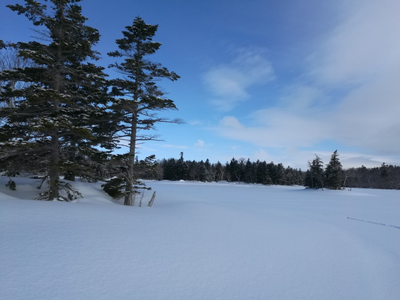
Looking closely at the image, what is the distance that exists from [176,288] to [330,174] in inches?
1930

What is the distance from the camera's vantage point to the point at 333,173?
43344 mm

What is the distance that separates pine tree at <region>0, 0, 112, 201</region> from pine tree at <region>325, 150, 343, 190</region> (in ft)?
152

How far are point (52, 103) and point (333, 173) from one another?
48.6 m

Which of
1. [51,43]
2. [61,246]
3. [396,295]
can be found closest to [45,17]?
[51,43]

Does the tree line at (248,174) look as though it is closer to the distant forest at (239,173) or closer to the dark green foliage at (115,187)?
the distant forest at (239,173)

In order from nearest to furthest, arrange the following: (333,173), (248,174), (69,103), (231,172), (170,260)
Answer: (170,260), (69,103), (333,173), (248,174), (231,172)

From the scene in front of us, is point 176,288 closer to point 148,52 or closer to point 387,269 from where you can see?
point 387,269

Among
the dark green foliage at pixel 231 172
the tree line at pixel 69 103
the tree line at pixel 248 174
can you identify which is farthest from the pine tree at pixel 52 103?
the dark green foliage at pixel 231 172

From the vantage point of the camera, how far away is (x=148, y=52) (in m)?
11.5

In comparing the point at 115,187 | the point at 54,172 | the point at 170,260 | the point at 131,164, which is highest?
the point at 131,164

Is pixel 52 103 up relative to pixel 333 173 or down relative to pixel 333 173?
up

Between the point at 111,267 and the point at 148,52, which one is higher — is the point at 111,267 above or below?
below

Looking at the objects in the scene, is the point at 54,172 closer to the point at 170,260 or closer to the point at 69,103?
the point at 69,103

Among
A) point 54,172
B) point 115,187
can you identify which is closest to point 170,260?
point 54,172
